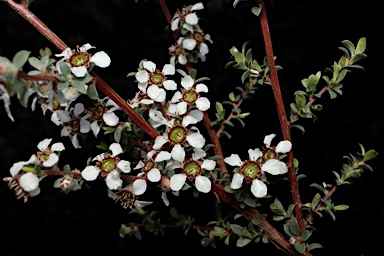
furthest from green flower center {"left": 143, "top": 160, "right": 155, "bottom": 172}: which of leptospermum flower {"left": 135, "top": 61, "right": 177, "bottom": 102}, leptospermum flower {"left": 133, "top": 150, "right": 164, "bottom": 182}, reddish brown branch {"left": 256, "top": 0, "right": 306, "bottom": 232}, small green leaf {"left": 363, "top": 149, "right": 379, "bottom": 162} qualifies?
small green leaf {"left": 363, "top": 149, "right": 379, "bottom": 162}

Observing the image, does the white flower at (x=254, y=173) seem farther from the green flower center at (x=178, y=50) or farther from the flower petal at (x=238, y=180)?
the green flower center at (x=178, y=50)

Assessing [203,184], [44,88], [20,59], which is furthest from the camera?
[203,184]

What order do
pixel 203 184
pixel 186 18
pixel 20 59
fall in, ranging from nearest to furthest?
pixel 20 59, pixel 203 184, pixel 186 18

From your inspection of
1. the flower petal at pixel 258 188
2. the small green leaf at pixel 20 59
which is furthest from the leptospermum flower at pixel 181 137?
the small green leaf at pixel 20 59

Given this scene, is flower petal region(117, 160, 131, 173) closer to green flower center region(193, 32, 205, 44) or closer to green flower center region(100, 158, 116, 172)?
green flower center region(100, 158, 116, 172)

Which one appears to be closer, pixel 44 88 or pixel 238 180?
pixel 44 88

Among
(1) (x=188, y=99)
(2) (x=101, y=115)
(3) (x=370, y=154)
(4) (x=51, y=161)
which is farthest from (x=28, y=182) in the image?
(3) (x=370, y=154)

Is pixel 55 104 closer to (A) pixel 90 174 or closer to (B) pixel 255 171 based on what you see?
(A) pixel 90 174

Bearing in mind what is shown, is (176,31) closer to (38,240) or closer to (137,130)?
(137,130)
